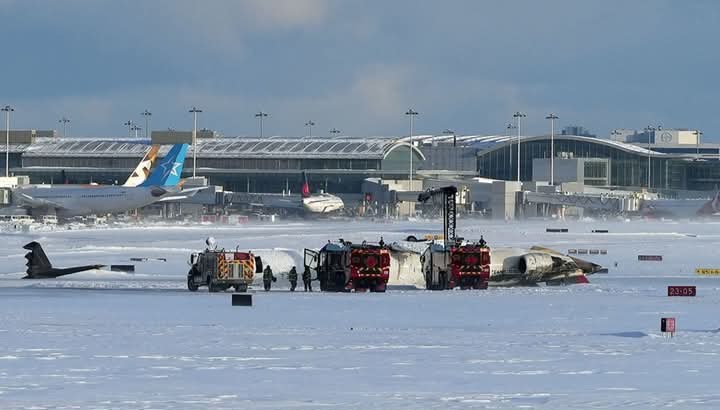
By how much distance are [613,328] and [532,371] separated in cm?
1190

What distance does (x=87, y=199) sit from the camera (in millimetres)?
158750

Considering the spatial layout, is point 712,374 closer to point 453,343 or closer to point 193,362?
point 453,343

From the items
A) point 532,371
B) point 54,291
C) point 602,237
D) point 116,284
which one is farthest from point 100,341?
point 602,237

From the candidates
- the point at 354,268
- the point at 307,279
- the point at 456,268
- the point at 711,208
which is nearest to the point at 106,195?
the point at 711,208

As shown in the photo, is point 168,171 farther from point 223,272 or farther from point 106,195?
point 223,272

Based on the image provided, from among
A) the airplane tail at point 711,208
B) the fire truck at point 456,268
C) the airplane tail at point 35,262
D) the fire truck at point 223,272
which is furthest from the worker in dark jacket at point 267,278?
the airplane tail at point 711,208

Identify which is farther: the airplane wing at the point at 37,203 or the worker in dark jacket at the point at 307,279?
the airplane wing at the point at 37,203

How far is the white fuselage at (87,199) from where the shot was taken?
516 ft

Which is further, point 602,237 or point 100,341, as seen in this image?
point 602,237

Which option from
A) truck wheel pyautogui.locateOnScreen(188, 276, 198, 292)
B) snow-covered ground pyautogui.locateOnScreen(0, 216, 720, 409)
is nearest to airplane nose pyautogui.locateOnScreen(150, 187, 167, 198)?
snow-covered ground pyautogui.locateOnScreen(0, 216, 720, 409)

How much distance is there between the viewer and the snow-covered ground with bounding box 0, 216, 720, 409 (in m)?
28.1

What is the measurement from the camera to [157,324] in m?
44.4

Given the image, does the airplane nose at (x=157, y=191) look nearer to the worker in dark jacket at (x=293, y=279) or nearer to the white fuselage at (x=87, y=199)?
the white fuselage at (x=87, y=199)

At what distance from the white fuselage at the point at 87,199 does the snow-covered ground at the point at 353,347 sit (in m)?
87.7
